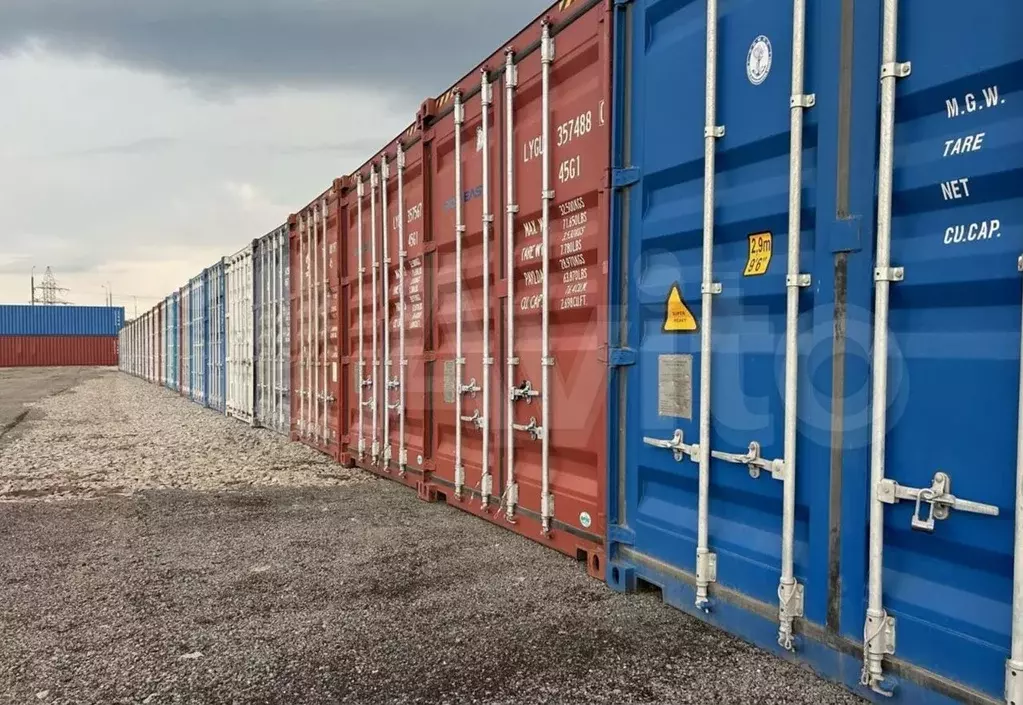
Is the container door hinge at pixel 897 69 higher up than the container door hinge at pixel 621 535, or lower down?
higher up

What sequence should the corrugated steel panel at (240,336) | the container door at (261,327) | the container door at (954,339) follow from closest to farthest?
1. the container door at (954,339)
2. the container door at (261,327)
3. the corrugated steel panel at (240,336)

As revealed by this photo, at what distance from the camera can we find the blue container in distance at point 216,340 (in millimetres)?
15891

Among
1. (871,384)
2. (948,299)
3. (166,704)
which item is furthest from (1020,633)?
(166,704)

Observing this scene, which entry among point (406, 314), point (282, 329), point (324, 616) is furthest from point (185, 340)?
point (324, 616)

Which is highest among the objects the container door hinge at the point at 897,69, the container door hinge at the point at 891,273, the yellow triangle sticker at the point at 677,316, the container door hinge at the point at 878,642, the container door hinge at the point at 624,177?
the container door hinge at the point at 897,69

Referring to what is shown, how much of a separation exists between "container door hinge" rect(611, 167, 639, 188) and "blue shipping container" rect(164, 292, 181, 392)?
21699 millimetres

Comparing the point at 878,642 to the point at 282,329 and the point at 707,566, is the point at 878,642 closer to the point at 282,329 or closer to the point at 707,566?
the point at 707,566

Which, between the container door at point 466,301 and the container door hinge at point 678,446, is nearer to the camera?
the container door hinge at point 678,446

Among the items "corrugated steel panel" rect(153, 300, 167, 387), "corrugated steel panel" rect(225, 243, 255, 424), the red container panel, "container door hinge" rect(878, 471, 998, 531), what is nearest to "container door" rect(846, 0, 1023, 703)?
"container door hinge" rect(878, 471, 998, 531)

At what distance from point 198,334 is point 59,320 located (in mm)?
48914

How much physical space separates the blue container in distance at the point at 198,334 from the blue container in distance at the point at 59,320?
144 feet

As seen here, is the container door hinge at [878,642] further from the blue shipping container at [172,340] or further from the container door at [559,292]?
the blue shipping container at [172,340]

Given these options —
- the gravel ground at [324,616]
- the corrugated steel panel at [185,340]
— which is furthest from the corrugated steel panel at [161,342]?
the gravel ground at [324,616]

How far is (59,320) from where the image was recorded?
59.5 m
